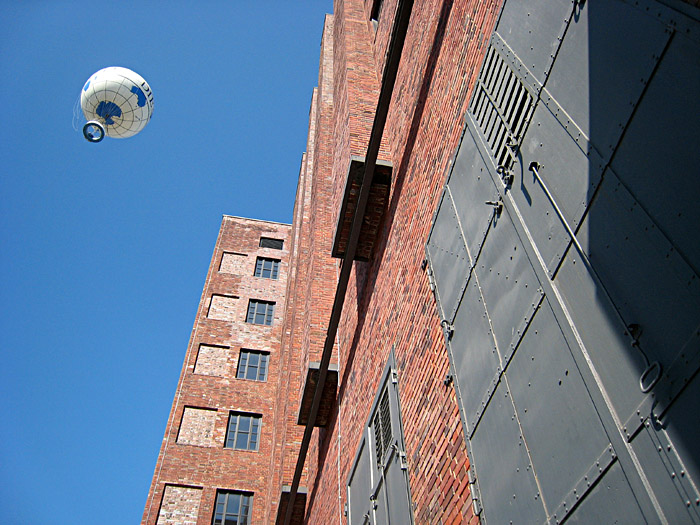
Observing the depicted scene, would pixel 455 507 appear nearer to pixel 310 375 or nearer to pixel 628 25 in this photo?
pixel 628 25

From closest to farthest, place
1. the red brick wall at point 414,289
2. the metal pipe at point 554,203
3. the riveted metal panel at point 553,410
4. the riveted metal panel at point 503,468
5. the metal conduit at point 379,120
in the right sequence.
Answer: the riveted metal panel at point 553,410
the metal pipe at point 554,203
the riveted metal panel at point 503,468
the red brick wall at point 414,289
the metal conduit at point 379,120

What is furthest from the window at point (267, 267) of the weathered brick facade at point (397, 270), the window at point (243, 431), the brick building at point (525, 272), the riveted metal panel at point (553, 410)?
the riveted metal panel at point (553, 410)

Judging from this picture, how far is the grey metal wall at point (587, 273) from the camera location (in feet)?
7.64

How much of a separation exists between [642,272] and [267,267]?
31803 mm

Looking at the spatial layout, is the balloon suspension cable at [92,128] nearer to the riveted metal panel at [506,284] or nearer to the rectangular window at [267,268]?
the riveted metal panel at [506,284]

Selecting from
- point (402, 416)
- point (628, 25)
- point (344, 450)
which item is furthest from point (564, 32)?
point (344, 450)

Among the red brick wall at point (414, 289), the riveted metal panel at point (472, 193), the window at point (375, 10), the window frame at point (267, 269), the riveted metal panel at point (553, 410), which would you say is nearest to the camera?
the riveted metal panel at point (553, 410)

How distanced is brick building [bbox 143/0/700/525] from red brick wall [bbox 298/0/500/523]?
37 mm

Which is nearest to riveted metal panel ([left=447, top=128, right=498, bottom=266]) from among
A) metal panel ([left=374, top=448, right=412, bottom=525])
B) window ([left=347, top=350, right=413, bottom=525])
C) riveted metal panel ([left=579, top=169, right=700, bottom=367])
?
riveted metal panel ([left=579, top=169, right=700, bottom=367])

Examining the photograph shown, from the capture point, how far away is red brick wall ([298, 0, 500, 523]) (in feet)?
16.3

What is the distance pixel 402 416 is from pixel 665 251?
158 inches

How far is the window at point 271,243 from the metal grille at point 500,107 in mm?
30529

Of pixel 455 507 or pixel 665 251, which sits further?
pixel 455 507

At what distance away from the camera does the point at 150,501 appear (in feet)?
71.8
